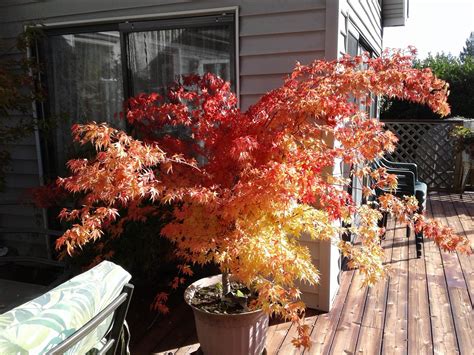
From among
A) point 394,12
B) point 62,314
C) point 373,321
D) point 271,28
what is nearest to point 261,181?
point 62,314

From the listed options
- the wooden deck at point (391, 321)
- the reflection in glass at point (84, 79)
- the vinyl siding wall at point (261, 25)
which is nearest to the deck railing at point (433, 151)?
the wooden deck at point (391, 321)

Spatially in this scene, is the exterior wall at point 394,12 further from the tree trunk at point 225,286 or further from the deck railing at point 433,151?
the tree trunk at point 225,286

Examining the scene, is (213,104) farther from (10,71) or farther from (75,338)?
(10,71)

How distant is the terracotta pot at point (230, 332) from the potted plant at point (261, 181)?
0.6 inches

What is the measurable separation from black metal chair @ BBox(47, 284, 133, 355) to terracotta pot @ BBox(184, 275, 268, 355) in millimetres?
647

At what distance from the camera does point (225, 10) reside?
286 centimetres

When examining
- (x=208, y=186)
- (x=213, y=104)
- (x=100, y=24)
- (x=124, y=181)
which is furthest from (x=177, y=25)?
(x=124, y=181)

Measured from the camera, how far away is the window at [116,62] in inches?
118

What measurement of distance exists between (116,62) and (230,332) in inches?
94.0

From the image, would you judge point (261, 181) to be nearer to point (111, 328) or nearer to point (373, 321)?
point (111, 328)

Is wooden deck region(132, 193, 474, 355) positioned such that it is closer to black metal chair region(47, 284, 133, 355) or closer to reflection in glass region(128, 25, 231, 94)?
black metal chair region(47, 284, 133, 355)

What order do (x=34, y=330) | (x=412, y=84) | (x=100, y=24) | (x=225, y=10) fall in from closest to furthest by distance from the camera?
(x=34, y=330)
(x=412, y=84)
(x=225, y=10)
(x=100, y=24)

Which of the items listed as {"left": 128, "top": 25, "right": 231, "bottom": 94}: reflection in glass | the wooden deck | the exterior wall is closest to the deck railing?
the exterior wall

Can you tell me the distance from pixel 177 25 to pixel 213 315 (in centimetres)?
211
